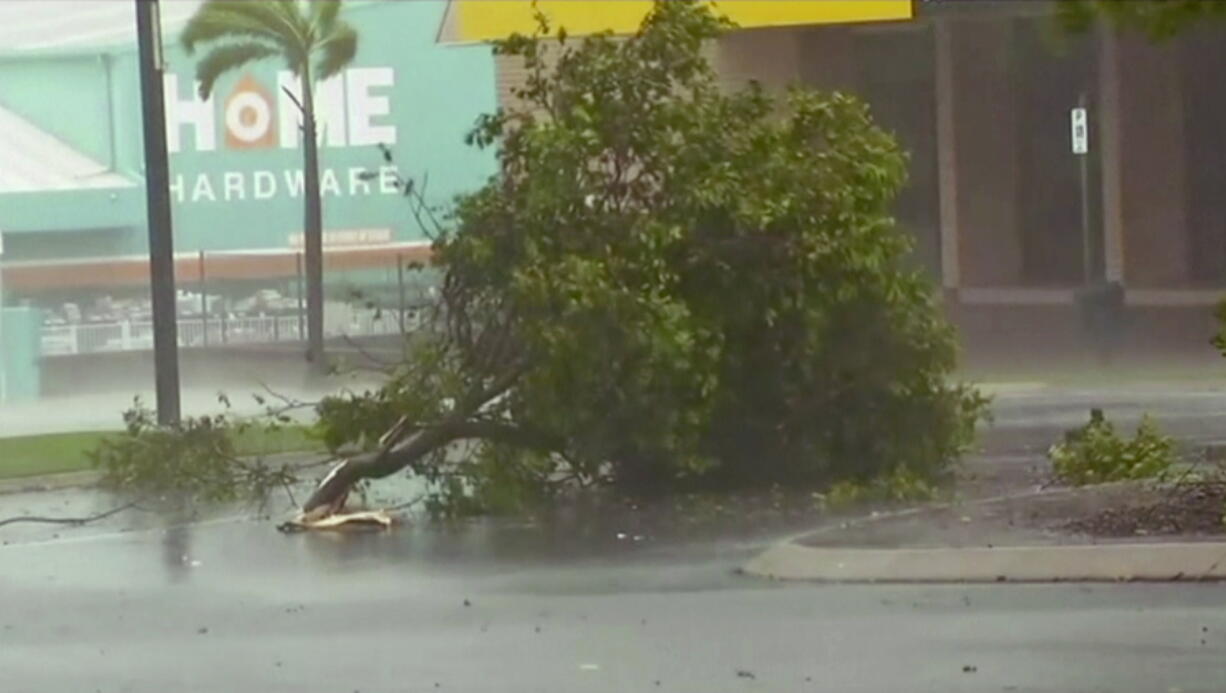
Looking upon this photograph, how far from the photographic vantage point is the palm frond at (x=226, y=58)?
39594mm

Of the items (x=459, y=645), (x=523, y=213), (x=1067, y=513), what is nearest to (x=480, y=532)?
(x=523, y=213)

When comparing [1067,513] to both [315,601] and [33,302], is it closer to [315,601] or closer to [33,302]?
[315,601]

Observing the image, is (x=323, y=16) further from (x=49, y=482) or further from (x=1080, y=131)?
(x=49, y=482)

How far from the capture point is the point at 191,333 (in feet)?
138

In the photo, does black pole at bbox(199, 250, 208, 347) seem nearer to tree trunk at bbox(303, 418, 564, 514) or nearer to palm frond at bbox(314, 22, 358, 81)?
palm frond at bbox(314, 22, 358, 81)

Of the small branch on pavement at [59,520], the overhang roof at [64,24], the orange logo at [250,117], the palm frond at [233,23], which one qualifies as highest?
the overhang roof at [64,24]

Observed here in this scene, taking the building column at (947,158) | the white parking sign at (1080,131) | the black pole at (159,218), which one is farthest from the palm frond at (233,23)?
the black pole at (159,218)

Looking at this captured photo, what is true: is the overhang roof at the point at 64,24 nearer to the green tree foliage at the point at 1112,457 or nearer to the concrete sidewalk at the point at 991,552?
the green tree foliage at the point at 1112,457

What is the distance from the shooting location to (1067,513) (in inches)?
658

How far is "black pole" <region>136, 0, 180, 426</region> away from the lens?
2659cm

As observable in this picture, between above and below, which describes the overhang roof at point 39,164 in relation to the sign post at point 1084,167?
above

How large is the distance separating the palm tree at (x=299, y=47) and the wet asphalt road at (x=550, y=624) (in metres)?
20.4

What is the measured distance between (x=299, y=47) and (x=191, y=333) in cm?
522

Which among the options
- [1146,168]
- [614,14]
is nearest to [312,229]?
[614,14]
